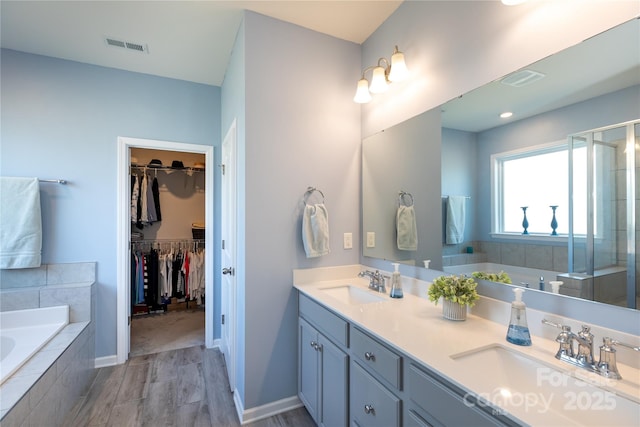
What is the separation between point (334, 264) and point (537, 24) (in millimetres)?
1800

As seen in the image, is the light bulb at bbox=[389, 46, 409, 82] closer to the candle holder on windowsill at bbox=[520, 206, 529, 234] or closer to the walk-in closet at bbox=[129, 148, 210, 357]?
the candle holder on windowsill at bbox=[520, 206, 529, 234]

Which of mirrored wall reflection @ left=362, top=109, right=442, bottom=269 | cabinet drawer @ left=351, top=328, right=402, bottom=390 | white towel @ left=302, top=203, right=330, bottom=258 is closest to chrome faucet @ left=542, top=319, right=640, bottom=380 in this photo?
cabinet drawer @ left=351, top=328, right=402, bottom=390

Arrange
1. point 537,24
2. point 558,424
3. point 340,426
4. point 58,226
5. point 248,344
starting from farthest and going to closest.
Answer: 1. point 58,226
2. point 248,344
3. point 340,426
4. point 537,24
5. point 558,424

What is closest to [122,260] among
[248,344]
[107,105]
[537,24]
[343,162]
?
[107,105]

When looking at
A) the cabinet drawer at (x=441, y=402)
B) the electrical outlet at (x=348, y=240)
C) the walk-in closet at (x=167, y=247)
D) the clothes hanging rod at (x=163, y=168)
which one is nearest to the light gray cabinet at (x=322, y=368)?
the cabinet drawer at (x=441, y=402)

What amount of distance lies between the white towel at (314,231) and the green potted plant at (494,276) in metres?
0.99

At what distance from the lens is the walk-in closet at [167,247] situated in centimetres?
363

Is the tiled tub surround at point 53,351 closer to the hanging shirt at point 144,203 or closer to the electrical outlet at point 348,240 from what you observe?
the hanging shirt at point 144,203

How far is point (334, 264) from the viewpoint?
2264 mm

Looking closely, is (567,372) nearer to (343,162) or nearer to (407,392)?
(407,392)

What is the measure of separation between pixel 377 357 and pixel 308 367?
82cm

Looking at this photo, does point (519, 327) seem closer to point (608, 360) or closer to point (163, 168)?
point (608, 360)

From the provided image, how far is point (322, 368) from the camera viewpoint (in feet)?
5.55

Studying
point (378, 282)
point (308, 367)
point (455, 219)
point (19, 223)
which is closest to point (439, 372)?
point (455, 219)
